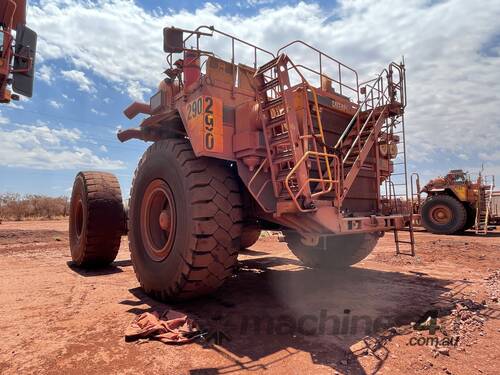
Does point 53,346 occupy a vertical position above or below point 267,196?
below

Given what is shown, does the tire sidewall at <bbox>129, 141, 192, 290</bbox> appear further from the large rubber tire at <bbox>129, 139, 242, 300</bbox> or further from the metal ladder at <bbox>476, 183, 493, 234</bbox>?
the metal ladder at <bbox>476, 183, 493, 234</bbox>

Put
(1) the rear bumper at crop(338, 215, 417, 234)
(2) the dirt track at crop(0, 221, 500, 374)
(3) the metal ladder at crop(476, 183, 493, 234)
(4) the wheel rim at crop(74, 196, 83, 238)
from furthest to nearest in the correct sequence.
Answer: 1. (3) the metal ladder at crop(476, 183, 493, 234)
2. (4) the wheel rim at crop(74, 196, 83, 238)
3. (1) the rear bumper at crop(338, 215, 417, 234)
4. (2) the dirt track at crop(0, 221, 500, 374)

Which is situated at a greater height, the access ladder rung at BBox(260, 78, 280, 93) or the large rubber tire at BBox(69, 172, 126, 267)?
the access ladder rung at BBox(260, 78, 280, 93)

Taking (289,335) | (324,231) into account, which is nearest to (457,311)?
(324,231)

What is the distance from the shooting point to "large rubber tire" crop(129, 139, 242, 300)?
3762 mm

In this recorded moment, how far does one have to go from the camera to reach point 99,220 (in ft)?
21.8

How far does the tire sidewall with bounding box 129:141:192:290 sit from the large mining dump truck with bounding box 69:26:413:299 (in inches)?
0.6

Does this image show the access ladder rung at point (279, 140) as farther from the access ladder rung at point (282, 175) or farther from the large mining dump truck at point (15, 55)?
the large mining dump truck at point (15, 55)

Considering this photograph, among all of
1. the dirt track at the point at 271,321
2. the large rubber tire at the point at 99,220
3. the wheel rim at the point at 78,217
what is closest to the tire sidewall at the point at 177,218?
the dirt track at the point at 271,321

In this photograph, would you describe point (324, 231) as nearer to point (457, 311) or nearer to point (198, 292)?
point (198, 292)

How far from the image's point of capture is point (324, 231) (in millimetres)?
3836

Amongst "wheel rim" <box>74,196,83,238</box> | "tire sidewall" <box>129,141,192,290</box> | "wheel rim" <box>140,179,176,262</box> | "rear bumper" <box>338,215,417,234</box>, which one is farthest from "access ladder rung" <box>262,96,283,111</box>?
"wheel rim" <box>74,196,83,238</box>

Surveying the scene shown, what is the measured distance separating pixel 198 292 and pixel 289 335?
3.78 feet

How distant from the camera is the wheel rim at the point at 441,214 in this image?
1432cm
